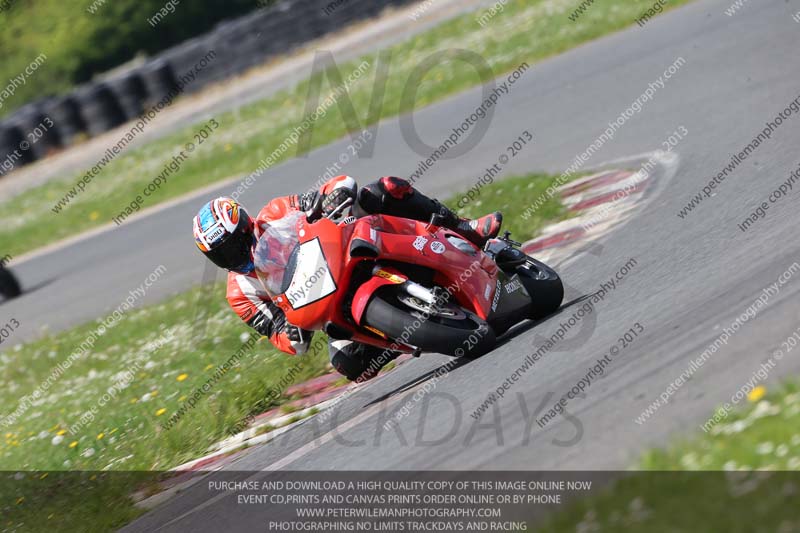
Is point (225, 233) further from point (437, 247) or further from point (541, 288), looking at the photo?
point (541, 288)

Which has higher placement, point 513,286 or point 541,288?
point 513,286

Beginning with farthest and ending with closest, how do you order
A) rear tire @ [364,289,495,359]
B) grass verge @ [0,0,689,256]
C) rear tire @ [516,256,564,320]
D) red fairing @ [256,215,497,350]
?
1. grass verge @ [0,0,689,256]
2. rear tire @ [516,256,564,320]
3. red fairing @ [256,215,497,350]
4. rear tire @ [364,289,495,359]

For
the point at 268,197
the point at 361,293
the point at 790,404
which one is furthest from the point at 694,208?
the point at 268,197

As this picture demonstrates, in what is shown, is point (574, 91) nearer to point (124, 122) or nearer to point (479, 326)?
point (479, 326)

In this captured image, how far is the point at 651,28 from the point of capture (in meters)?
15.6

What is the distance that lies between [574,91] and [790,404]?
398 inches

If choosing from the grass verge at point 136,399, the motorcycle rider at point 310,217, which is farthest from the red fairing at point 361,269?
the grass verge at point 136,399

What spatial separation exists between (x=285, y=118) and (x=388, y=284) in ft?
49.6

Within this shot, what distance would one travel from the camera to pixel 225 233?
6543 millimetres

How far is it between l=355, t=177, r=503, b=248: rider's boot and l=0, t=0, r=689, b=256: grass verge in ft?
33.8

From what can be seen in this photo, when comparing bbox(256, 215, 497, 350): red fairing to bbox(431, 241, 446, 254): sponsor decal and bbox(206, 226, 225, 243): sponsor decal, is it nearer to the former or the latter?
bbox(431, 241, 446, 254): sponsor decal

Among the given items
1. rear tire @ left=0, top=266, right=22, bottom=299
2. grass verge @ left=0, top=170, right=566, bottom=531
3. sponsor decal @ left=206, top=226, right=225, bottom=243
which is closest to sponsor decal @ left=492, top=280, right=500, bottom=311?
sponsor decal @ left=206, top=226, right=225, bottom=243

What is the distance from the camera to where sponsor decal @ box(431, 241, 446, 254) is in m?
6.56

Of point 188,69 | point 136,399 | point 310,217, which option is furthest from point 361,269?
point 188,69
